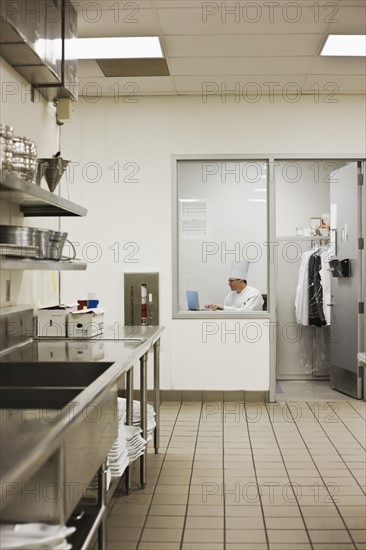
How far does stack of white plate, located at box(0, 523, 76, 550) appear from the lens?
1558mm

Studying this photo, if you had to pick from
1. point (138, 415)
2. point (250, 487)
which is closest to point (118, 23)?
point (138, 415)

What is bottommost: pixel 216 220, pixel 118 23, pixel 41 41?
pixel 216 220

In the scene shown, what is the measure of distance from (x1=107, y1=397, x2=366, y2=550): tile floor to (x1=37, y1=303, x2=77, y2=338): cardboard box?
98 cm

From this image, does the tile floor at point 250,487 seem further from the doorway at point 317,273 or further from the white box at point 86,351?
the doorway at point 317,273

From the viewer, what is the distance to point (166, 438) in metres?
4.79

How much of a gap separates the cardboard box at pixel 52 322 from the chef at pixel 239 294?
2622 mm

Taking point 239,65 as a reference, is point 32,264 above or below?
below

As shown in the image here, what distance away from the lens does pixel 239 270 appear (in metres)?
6.07

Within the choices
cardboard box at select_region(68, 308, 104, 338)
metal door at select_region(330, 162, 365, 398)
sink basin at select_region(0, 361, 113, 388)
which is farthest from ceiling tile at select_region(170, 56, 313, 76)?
sink basin at select_region(0, 361, 113, 388)

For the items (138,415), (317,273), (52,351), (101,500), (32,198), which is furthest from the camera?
(317,273)

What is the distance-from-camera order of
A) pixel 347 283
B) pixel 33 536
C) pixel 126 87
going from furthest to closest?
pixel 347 283
pixel 126 87
pixel 33 536

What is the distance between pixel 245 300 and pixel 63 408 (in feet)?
14.2

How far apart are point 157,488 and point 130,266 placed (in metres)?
2.72

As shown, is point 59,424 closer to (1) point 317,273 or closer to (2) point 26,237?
(2) point 26,237
